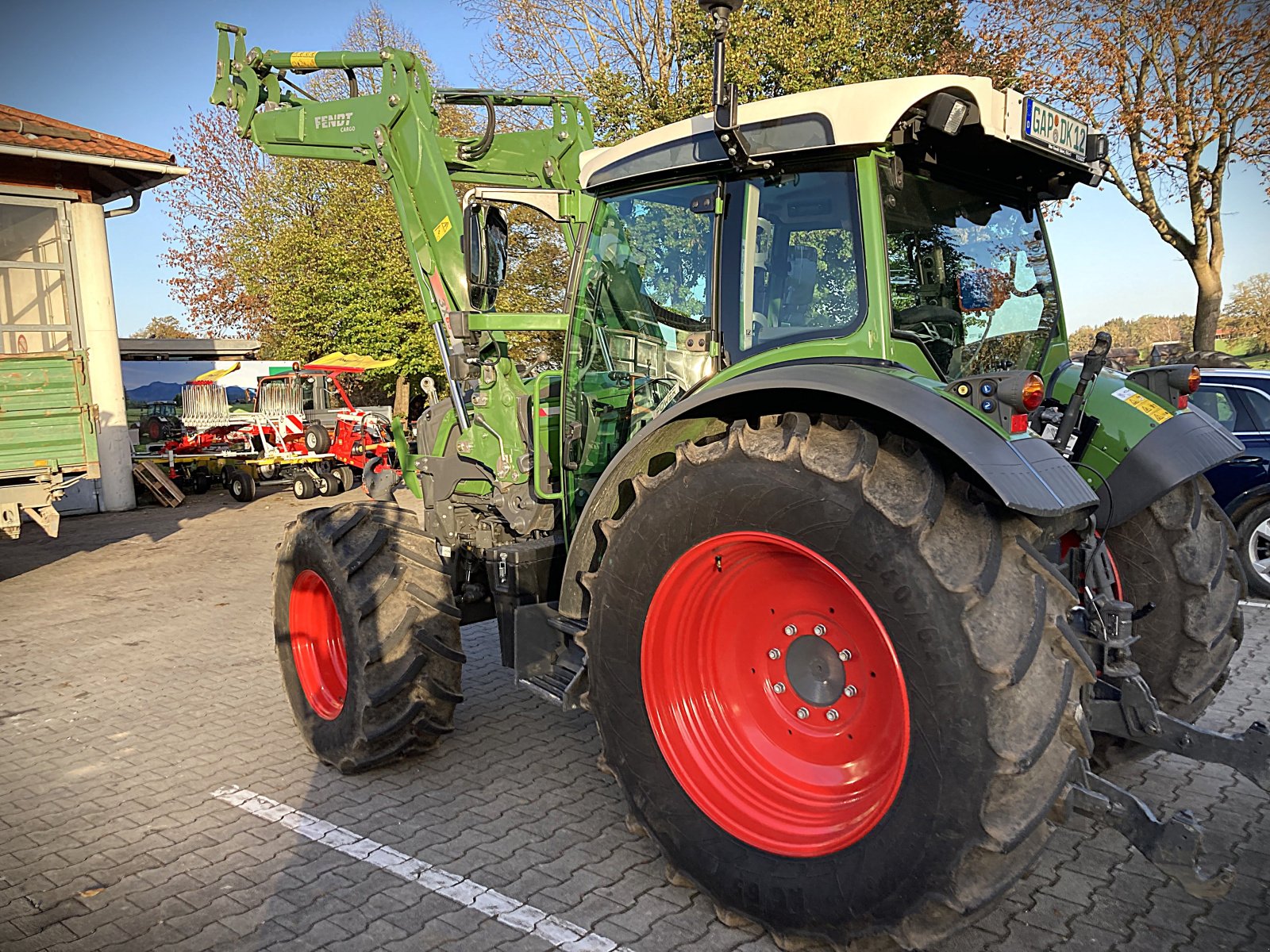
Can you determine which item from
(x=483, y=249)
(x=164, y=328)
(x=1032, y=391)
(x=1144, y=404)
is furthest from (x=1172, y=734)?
(x=164, y=328)

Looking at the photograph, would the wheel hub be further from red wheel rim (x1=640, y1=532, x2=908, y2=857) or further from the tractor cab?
the tractor cab

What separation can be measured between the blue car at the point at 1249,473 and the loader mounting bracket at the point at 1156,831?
20.4 ft

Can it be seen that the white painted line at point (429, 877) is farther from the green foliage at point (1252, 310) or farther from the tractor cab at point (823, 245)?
the green foliage at point (1252, 310)

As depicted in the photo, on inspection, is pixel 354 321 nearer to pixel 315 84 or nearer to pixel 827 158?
pixel 315 84

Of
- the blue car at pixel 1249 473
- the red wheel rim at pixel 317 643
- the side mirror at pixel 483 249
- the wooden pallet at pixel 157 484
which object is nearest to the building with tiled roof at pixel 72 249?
the wooden pallet at pixel 157 484

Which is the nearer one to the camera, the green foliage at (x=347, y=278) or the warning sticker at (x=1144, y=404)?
the warning sticker at (x=1144, y=404)

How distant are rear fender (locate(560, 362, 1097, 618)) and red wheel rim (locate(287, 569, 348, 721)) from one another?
2027 millimetres

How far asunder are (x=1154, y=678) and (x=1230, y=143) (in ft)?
40.2

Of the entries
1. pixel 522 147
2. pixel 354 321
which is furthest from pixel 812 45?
pixel 354 321

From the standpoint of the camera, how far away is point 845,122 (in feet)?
9.41

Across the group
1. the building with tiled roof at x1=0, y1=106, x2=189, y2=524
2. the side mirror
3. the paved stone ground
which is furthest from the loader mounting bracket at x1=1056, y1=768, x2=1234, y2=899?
the building with tiled roof at x1=0, y1=106, x2=189, y2=524

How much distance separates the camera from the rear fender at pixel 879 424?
2.43 meters

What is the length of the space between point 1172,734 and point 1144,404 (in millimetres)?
1368

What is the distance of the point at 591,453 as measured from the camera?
405 centimetres
